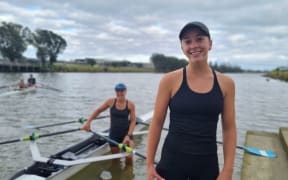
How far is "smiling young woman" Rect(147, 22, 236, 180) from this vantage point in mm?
1818

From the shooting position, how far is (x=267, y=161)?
5.25 m

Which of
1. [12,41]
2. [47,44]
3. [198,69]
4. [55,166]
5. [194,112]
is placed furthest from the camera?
[47,44]

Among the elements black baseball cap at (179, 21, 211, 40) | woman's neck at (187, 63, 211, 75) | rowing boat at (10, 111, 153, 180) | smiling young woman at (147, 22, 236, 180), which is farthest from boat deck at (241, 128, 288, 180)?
black baseball cap at (179, 21, 211, 40)

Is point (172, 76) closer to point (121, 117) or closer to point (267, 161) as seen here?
point (121, 117)

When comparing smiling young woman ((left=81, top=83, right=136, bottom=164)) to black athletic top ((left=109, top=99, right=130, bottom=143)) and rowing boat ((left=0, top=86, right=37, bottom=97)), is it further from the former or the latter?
rowing boat ((left=0, top=86, right=37, bottom=97))

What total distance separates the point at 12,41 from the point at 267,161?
242ft

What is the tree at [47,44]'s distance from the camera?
77.2 meters

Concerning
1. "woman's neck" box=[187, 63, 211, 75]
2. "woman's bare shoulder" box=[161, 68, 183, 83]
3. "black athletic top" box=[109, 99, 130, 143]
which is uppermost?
"woman's neck" box=[187, 63, 211, 75]

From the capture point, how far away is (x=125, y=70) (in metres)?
105

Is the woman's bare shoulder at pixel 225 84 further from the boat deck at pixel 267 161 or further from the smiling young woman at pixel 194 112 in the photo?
the boat deck at pixel 267 161

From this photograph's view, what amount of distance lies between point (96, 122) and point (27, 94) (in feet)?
41.3

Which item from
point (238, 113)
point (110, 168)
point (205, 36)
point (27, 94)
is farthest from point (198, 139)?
point (27, 94)

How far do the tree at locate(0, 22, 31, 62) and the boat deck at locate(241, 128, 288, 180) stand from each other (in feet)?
237

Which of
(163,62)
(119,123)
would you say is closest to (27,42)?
(163,62)
